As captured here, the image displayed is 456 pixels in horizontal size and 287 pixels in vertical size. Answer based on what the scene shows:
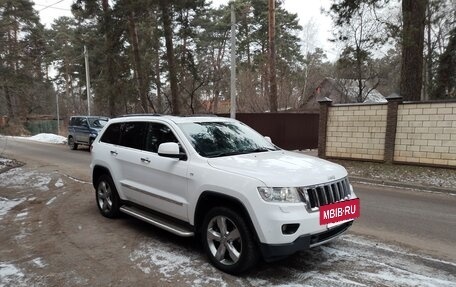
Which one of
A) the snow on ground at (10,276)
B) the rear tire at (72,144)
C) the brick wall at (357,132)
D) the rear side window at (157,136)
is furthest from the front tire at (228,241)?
the rear tire at (72,144)

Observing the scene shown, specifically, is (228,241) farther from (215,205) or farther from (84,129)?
(84,129)

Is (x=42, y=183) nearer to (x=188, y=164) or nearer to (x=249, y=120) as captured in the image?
(x=188, y=164)

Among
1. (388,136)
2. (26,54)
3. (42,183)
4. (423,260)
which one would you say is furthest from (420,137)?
(26,54)

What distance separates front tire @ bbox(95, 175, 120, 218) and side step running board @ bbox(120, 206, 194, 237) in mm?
326

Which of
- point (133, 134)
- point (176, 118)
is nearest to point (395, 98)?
point (176, 118)

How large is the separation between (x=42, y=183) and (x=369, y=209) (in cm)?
793

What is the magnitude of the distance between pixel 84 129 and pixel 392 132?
47.6 ft

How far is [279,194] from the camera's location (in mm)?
3867

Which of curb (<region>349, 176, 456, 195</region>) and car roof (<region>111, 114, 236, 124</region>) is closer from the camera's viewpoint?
car roof (<region>111, 114, 236, 124</region>)

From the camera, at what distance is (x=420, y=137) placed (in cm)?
1191

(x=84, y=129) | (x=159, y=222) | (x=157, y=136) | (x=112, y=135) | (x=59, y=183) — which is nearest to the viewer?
(x=159, y=222)

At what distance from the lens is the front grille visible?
156 inches

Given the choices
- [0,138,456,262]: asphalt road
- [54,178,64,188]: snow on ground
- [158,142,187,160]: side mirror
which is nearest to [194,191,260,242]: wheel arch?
[158,142,187,160]: side mirror

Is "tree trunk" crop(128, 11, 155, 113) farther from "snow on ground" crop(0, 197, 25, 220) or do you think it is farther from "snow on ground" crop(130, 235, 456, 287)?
"snow on ground" crop(130, 235, 456, 287)
